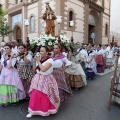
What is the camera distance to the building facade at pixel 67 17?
655 inches

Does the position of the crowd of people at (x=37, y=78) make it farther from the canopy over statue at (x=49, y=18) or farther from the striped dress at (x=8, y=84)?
the canopy over statue at (x=49, y=18)

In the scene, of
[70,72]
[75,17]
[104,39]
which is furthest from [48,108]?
[104,39]

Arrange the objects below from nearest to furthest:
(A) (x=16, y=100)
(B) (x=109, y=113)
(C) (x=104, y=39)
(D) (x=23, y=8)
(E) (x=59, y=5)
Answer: (B) (x=109, y=113) → (A) (x=16, y=100) → (E) (x=59, y=5) → (D) (x=23, y=8) → (C) (x=104, y=39)

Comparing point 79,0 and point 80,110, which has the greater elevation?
point 79,0

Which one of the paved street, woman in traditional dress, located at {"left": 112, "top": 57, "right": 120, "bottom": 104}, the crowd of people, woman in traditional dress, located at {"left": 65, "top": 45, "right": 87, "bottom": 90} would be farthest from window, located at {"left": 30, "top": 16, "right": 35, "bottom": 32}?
woman in traditional dress, located at {"left": 112, "top": 57, "right": 120, "bottom": 104}

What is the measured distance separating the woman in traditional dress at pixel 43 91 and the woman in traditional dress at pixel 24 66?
3.21 ft

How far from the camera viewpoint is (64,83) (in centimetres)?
461

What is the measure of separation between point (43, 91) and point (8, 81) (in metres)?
1.12

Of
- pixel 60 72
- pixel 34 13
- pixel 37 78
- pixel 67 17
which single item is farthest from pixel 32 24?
pixel 37 78

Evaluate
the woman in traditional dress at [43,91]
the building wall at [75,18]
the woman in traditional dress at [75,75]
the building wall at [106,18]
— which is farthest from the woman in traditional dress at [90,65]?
the building wall at [106,18]

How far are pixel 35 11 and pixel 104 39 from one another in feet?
34.7

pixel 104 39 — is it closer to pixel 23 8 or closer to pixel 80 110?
pixel 23 8

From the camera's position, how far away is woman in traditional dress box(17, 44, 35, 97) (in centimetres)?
472

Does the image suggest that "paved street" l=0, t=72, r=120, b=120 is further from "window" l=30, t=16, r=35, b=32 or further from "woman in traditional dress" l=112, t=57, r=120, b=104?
"window" l=30, t=16, r=35, b=32
